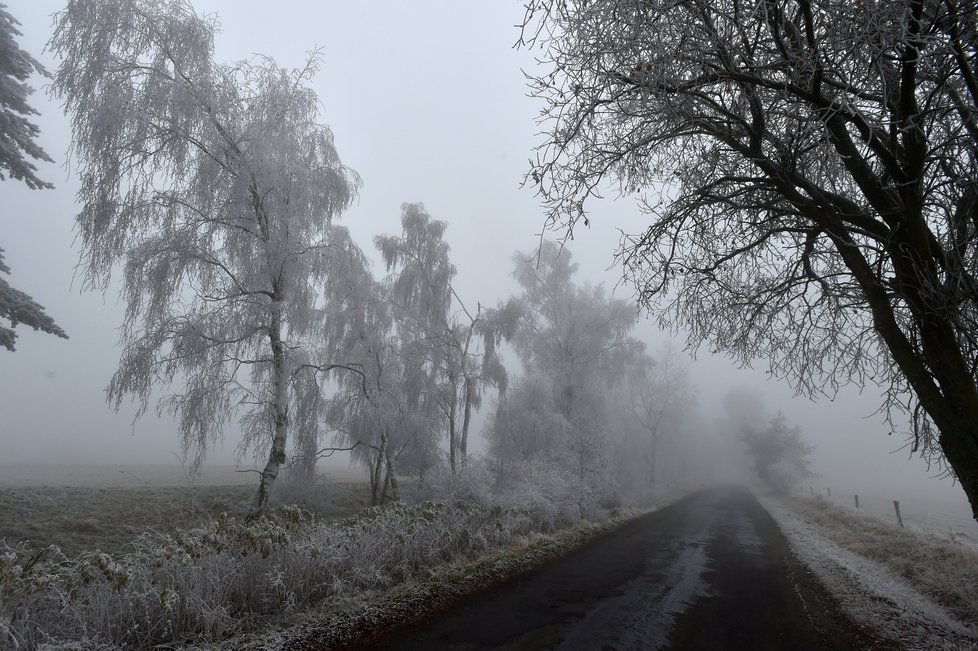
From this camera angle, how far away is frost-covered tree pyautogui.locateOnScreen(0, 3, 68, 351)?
1054 centimetres

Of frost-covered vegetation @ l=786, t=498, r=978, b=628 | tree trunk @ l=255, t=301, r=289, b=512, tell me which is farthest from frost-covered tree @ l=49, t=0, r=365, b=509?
frost-covered vegetation @ l=786, t=498, r=978, b=628

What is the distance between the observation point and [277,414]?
9.36 metres

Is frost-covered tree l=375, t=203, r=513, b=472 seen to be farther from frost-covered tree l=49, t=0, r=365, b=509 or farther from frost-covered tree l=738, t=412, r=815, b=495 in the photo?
frost-covered tree l=738, t=412, r=815, b=495

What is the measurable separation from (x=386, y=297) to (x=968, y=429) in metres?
15.1

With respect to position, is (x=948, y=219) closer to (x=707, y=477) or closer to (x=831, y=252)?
(x=831, y=252)

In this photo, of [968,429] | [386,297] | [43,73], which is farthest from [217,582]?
[43,73]

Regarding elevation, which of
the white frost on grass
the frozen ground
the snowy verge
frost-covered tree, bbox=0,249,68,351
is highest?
frost-covered tree, bbox=0,249,68,351

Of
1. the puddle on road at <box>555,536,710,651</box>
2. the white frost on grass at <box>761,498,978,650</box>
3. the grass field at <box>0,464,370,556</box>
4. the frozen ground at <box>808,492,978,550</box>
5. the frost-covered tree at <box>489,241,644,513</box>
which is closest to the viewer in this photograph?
the puddle on road at <box>555,536,710,651</box>

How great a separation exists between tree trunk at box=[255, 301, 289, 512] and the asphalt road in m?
4.73

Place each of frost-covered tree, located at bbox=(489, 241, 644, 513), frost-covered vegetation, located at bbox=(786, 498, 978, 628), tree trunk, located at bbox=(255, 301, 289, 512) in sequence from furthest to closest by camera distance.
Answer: frost-covered tree, located at bbox=(489, 241, 644, 513) < tree trunk, located at bbox=(255, 301, 289, 512) < frost-covered vegetation, located at bbox=(786, 498, 978, 628)

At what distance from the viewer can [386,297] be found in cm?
1742

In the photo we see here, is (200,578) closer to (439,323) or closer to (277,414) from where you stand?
(277,414)

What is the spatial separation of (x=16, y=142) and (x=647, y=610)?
15725mm

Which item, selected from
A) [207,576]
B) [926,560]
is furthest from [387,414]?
[926,560]
